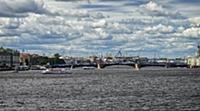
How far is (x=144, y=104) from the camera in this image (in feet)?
228

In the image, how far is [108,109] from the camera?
208ft

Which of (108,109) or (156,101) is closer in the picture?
(108,109)

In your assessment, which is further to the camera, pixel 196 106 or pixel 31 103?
pixel 31 103

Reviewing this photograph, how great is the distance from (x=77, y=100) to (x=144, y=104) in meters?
11.2

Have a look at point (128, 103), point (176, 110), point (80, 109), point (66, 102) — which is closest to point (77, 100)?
point (66, 102)

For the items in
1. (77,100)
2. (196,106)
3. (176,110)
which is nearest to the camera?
(176,110)

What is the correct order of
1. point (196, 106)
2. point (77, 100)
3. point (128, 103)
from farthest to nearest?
point (77, 100), point (128, 103), point (196, 106)

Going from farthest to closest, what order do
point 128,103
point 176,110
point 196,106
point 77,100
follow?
1. point 77,100
2. point 128,103
3. point 196,106
4. point 176,110

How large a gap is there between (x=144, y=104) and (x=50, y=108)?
1071 cm

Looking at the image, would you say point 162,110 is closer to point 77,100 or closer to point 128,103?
point 128,103

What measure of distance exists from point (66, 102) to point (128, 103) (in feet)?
25.0

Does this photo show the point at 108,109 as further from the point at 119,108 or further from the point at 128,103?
the point at 128,103

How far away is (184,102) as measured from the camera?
71688 millimetres

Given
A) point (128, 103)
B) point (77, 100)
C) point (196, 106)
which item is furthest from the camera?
point (77, 100)
